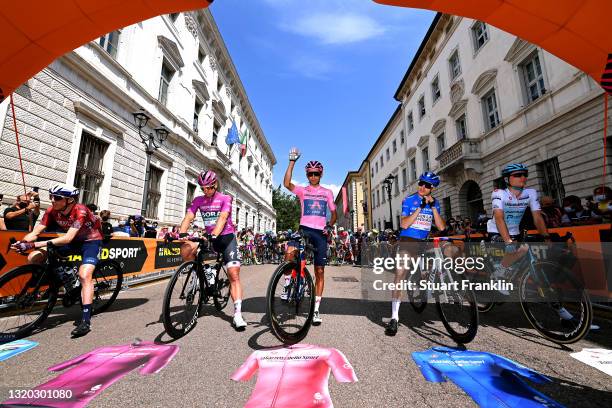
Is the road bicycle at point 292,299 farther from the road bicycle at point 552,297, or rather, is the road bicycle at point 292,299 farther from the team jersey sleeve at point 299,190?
the road bicycle at point 552,297

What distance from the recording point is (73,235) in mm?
3785

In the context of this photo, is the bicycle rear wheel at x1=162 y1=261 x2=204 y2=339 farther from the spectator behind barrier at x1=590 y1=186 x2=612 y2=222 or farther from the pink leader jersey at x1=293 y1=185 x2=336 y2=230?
the spectator behind barrier at x1=590 y1=186 x2=612 y2=222

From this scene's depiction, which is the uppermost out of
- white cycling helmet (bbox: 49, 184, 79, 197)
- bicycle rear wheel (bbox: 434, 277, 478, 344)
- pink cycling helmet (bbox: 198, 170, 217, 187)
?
pink cycling helmet (bbox: 198, 170, 217, 187)

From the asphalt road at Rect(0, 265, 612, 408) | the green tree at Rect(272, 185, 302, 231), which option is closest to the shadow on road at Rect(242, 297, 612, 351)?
the asphalt road at Rect(0, 265, 612, 408)

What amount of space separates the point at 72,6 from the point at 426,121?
25245 millimetres

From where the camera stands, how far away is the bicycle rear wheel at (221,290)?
13.9 feet

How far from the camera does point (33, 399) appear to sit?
6.24 ft

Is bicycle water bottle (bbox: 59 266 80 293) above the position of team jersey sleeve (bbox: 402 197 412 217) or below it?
below

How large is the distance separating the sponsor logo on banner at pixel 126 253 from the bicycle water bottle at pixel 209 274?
14.0ft

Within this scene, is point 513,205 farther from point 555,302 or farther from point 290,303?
point 290,303

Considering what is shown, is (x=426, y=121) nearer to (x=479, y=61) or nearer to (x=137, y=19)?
(x=479, y=61)

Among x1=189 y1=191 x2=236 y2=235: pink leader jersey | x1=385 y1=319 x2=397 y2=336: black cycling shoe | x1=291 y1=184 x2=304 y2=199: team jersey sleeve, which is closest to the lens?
x1=385 y1=319 x2=397 y2=336: black cycling shoe

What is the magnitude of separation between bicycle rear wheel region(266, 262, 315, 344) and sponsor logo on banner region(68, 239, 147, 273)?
18.6 ft

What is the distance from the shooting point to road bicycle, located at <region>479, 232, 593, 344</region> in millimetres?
2992
